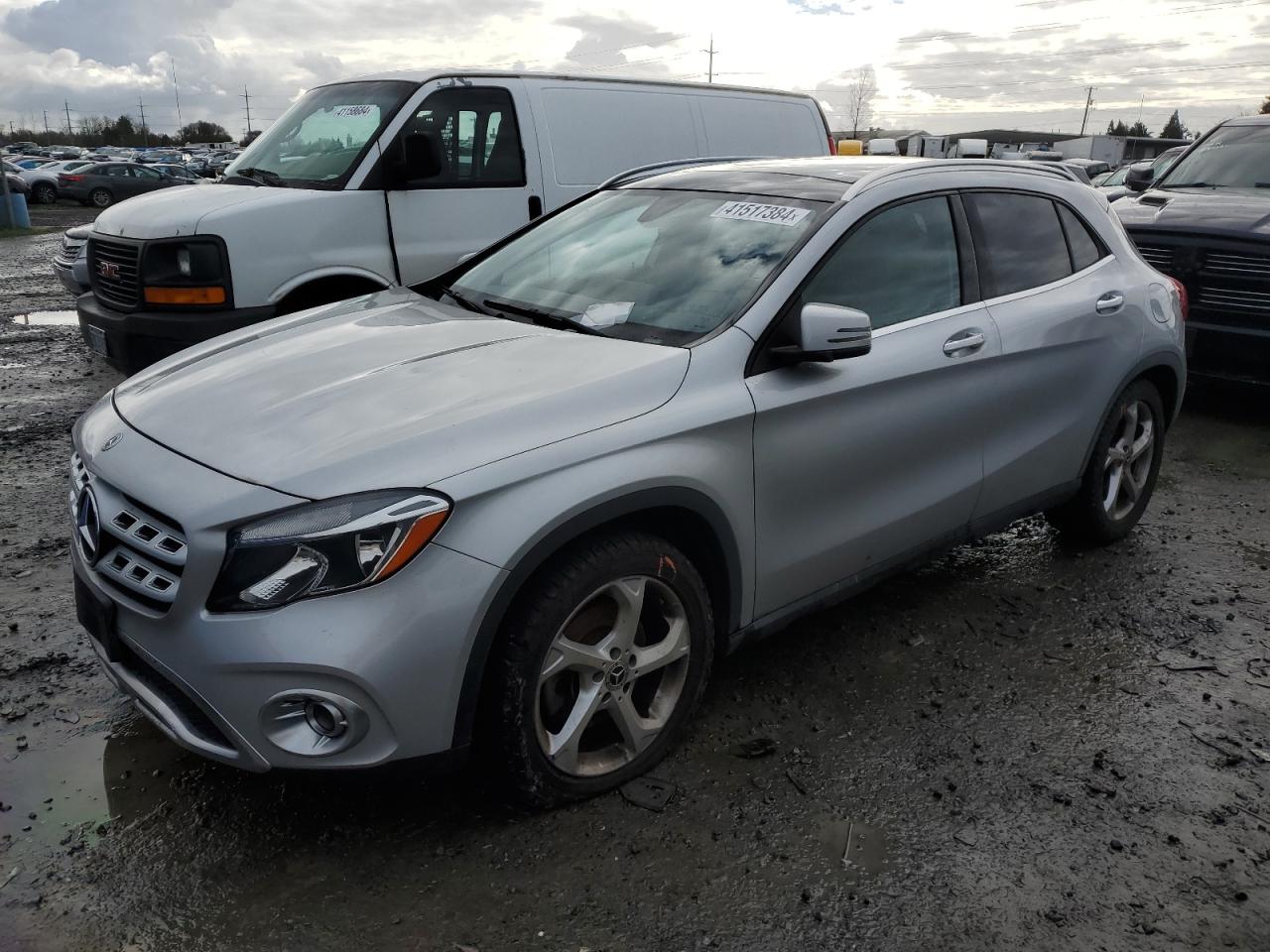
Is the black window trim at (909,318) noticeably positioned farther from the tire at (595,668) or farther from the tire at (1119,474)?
the tire at (1119,474)

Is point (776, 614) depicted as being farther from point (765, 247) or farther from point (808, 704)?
point (765, 247)

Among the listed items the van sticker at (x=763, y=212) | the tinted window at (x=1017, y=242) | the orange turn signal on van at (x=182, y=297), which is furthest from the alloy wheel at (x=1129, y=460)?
the orange turn signal on van at (x=182, y=297)

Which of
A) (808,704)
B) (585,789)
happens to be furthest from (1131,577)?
(585,789)

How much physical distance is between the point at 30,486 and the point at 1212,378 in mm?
7176

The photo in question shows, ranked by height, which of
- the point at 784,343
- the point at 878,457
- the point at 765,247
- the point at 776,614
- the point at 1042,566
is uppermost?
the point at 765,247

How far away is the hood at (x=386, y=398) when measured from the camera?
240 centimetres

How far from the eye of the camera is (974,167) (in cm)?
393

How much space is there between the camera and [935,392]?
3477 mm

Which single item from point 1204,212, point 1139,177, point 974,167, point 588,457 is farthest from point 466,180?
point 1139,177

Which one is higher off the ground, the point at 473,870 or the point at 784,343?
the point at 784,343

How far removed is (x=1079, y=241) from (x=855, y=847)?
111 inches

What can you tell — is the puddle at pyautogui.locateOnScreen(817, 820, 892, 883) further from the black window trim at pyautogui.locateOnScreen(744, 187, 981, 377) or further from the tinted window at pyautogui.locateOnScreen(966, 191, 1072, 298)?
the tinted window at pyautogui.locateOnScreen(966, 191, 1072, 298)

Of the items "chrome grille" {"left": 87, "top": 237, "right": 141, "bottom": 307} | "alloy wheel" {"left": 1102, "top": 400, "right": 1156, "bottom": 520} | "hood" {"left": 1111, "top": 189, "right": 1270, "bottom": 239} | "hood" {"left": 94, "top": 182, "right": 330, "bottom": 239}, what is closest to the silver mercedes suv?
"alloy wheel" {"left": 1102, "top": 400, "right": 1156, "bottom": 520}

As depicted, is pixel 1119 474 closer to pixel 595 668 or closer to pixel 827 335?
pixel 827 335
